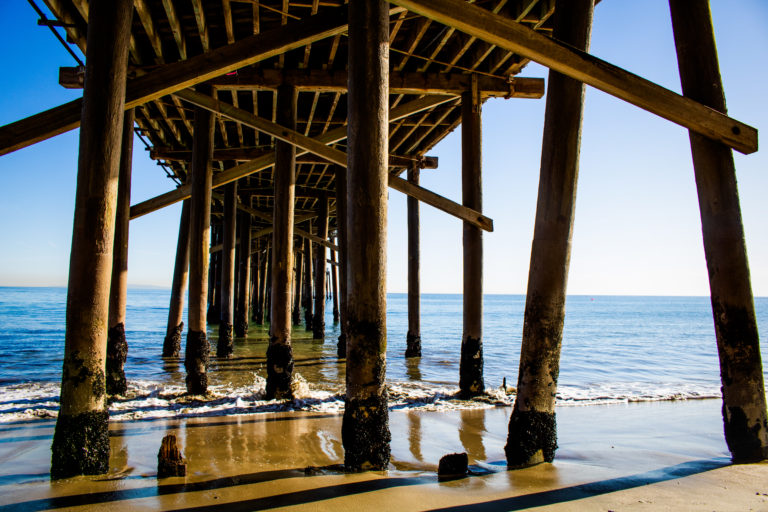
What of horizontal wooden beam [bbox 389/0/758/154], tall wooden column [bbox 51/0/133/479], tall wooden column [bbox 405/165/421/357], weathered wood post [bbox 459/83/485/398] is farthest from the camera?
tall wooden column [bbox 405/165/421/357]

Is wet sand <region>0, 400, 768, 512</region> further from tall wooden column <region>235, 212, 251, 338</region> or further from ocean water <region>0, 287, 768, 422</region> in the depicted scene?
tall wooden column <region>235, 212, 251, 338</region>

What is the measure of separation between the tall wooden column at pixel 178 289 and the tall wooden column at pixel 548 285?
22.1 feet

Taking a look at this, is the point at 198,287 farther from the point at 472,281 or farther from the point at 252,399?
the point at 472,281

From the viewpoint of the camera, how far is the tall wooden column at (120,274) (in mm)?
5754

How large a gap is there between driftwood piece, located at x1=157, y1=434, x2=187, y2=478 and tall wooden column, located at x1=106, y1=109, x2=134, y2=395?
3.34 meters

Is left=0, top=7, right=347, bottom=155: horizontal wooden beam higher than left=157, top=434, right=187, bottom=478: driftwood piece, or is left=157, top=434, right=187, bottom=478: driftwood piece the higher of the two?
left=0, top=7, right=347, bottom=155: horizontal wooden beam

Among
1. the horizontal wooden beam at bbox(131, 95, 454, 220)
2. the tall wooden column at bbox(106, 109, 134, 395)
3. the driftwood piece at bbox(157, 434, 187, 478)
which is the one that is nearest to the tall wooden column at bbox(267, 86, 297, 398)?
the horizontal wooden beam at bbox(131, 95, 454, 220)

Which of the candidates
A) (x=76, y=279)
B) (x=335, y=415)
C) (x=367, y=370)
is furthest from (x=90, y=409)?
(x=335, y=415)

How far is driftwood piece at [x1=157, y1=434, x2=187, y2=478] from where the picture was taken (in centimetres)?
298

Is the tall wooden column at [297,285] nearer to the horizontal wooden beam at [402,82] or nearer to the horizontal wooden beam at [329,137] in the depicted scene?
the horizontal wooden beam at [329,137]

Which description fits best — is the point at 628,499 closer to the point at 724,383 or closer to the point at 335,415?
the point at 724,383

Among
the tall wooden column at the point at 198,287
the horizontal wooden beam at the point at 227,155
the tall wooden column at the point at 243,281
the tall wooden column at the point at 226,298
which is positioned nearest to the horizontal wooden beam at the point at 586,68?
the tall wooden column at the point at 198,287

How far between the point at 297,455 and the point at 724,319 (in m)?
3.27

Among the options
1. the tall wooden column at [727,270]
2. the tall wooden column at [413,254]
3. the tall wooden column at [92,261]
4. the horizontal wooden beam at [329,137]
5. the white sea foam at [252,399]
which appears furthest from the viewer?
the tall wooden column at [413,254]
